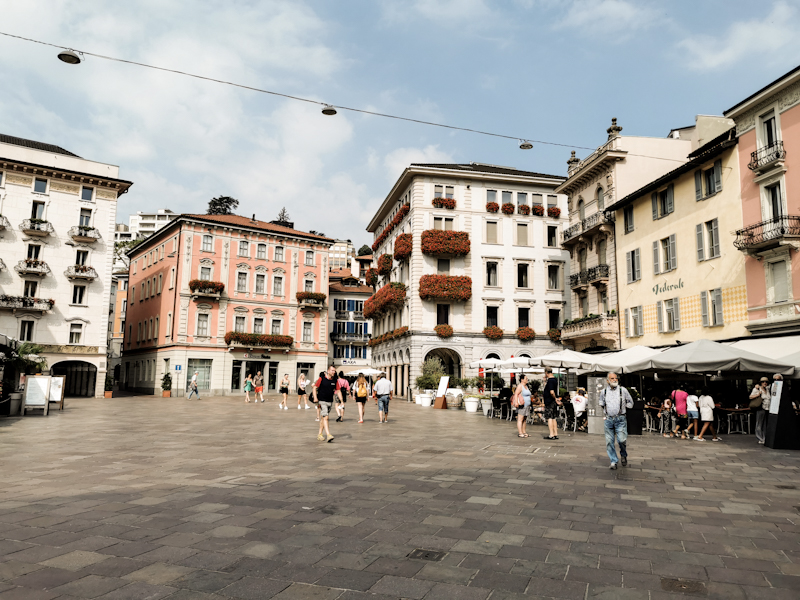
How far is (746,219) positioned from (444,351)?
26478 mm

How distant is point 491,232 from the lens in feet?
155

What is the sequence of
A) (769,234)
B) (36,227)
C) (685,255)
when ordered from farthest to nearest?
(36,227), (685,255), (769,234)

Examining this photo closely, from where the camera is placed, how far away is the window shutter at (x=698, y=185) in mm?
28156

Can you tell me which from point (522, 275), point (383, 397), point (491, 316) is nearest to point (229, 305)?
point (491, 316)

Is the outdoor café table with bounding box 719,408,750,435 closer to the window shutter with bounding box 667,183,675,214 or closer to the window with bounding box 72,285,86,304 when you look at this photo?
the window shutter with bounding box 667,183,675,214

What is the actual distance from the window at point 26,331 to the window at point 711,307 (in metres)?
42.5

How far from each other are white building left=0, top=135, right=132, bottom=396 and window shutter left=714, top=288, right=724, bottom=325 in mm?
40006

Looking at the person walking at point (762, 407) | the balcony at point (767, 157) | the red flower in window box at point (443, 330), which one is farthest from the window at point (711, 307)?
the red flower in window box at point (443, 330)

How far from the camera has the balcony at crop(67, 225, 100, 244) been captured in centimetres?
4348

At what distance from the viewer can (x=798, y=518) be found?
7.50 meters

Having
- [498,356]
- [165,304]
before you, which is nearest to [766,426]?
[498,356]

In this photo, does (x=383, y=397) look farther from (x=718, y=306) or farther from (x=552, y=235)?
(x=552, y=235)

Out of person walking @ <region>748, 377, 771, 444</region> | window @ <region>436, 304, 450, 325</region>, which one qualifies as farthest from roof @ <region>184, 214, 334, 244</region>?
person walking @ <region>748, 377, 771, 444</region>

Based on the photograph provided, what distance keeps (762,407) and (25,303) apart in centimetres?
4377
